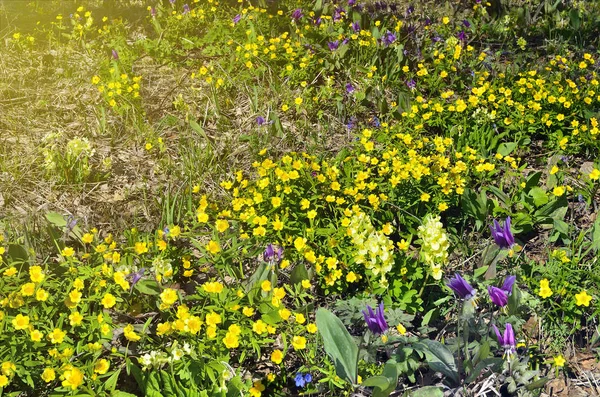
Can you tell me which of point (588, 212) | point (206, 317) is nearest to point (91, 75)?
point (206, 317)

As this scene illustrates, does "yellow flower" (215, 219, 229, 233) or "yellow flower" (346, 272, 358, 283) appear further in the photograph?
"yellow flower" (215, 219, 229, 233)

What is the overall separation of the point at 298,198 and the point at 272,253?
0.48 meters

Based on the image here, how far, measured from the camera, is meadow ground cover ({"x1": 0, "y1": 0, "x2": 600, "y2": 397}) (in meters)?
2.15

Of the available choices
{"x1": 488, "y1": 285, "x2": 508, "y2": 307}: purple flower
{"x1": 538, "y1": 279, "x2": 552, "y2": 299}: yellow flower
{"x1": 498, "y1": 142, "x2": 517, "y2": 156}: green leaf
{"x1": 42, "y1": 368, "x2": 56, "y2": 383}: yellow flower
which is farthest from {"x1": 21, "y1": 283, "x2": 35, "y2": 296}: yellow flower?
{"x1": 498, "y1": 142, "x2": 517, "y2": 156}: green leaf

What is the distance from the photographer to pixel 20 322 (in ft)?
6.59

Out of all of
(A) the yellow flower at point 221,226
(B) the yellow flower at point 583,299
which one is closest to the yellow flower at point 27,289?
(A) the yellow flower at point 221,226

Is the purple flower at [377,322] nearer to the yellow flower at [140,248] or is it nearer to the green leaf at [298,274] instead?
the green leaf at [298,274]

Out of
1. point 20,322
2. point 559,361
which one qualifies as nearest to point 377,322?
point 559,361

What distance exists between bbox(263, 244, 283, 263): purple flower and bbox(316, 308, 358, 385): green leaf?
0.39 meters

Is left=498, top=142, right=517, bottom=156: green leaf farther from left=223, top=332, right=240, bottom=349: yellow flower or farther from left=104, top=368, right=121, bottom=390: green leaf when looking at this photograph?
left=104, top=368, right=121, bottom=390: green leaf

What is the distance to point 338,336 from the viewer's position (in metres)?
2.10

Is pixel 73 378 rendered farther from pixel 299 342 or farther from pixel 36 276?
pixel 299 342

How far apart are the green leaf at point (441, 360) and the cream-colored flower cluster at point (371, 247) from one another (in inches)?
13.1

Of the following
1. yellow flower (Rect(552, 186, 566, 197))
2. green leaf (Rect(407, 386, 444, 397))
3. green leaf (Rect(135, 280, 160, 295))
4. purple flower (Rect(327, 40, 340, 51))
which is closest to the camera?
green leaf (Rect(407, 386, 444, 397))
